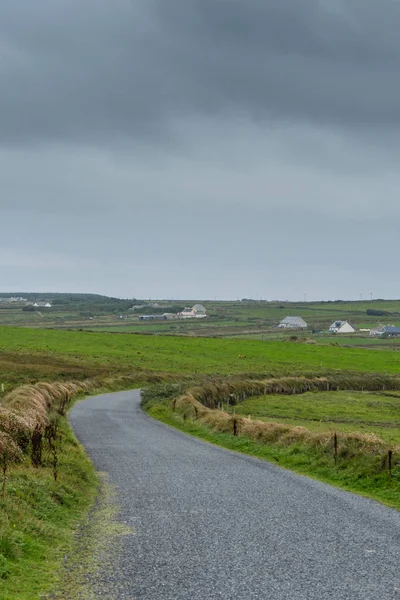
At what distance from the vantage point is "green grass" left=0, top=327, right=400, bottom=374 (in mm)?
100650

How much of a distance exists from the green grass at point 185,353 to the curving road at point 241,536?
66.0 metres

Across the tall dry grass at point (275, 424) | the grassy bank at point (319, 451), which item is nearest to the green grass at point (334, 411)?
the tall dry grass at point (275, 424)

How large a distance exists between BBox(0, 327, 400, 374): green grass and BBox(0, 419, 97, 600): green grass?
68.2 metres

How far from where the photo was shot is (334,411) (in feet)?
205

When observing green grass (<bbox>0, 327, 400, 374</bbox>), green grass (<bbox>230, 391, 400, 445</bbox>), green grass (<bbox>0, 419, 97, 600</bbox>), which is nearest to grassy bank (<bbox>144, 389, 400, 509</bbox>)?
green grass (<bbox>0, 419, 97, 600</bbox>)

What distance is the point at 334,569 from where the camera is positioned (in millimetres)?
14258

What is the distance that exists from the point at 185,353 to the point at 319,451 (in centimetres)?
8751

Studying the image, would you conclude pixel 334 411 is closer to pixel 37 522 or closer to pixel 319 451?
pixel 319 451

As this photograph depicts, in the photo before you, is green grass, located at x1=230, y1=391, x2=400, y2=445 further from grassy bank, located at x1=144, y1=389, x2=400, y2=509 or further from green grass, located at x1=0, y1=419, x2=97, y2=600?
green grass, located at x1=0, y1=419, x2=97, y2=600

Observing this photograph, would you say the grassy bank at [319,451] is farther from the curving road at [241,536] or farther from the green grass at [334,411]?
the green grass at [334,411]

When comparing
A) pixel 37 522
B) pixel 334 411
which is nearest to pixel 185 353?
pixel 334 411

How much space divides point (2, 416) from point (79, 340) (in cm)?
10125

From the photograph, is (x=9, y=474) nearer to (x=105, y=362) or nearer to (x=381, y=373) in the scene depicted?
(x=105, y=362)

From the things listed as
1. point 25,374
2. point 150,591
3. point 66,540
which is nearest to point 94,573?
point 150,591
